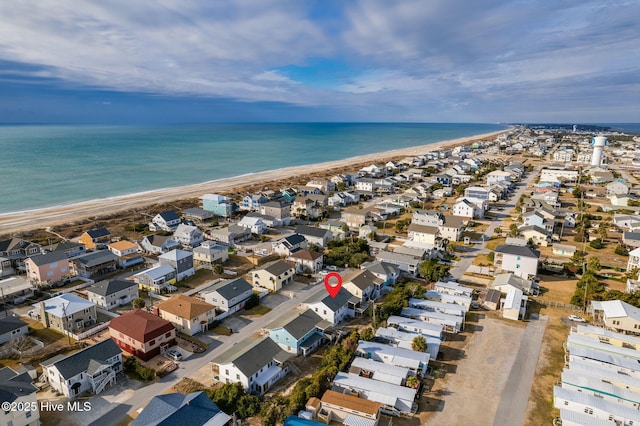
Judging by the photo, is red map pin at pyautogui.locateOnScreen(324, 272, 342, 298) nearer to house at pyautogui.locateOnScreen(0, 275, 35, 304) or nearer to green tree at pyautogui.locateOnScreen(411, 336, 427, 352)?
green tree at pyautogui.locateOnScreen(411, 336, 427, 352)

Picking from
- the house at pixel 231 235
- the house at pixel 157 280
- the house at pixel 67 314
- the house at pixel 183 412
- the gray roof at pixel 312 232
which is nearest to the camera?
the house at pixel 183 412

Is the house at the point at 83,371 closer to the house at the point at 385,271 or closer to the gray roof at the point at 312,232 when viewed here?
the house at the point at 385,271

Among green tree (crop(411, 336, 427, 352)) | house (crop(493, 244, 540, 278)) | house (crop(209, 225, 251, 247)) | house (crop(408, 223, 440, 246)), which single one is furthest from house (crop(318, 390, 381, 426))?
house (crop(209, 225, 251, 247))

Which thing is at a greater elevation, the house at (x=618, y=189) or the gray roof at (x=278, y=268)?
the house at (x=618, y=189)

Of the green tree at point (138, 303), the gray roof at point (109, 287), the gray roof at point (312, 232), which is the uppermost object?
the gray roof at point (312, 232)

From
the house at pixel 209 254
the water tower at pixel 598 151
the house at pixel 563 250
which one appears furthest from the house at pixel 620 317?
the water tower at pixel 598 151

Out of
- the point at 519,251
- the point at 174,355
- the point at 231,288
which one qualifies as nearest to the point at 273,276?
the point at 231,288

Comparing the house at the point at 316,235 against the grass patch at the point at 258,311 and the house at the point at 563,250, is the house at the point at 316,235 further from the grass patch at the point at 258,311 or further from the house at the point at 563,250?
the house at the point at 563,250

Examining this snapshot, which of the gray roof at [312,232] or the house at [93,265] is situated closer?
the house at [93,265]

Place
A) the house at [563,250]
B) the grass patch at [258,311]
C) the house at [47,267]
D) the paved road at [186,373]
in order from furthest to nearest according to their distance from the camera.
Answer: the house at [563,250], the house at [47,267], the grass patch at [258,311], the paved road at [186,373]
